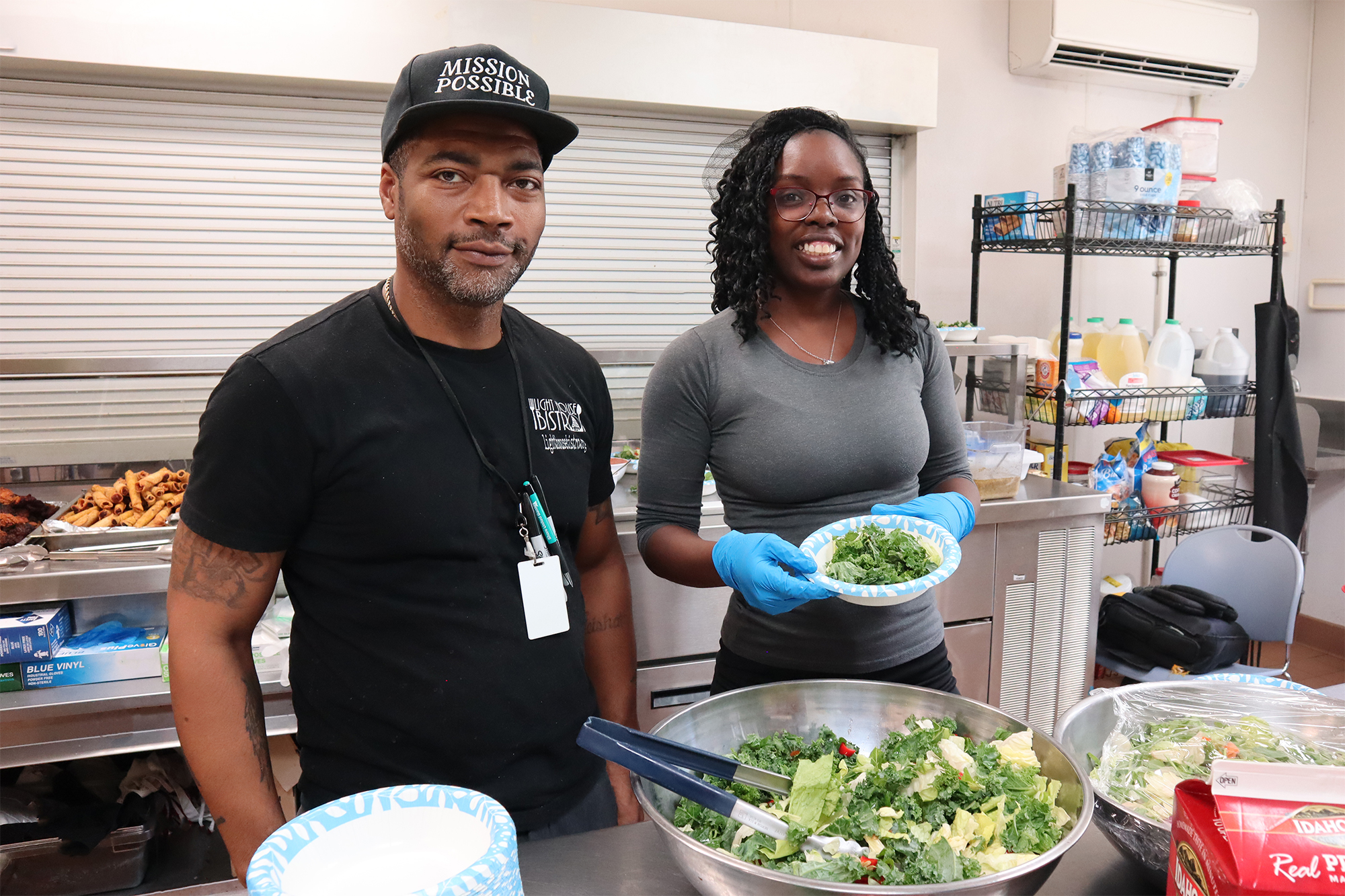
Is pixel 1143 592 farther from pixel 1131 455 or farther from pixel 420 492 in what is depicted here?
pixel 420 492

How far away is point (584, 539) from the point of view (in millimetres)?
1557

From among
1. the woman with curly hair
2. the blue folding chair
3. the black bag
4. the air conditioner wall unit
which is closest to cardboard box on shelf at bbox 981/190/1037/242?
the air conditioner wall unit

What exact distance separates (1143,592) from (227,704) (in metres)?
3.00

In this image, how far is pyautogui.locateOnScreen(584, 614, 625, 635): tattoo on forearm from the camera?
1.60 metres

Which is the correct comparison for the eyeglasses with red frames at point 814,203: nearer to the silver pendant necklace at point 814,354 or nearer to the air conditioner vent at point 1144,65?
the silver pendant necklace at point 814,354

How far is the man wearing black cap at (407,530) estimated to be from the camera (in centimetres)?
119

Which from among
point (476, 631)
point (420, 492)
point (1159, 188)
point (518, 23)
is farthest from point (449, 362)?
point (1159, 188)

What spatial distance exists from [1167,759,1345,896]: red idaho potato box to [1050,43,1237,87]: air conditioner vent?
150 inches

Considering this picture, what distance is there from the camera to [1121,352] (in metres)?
3.58

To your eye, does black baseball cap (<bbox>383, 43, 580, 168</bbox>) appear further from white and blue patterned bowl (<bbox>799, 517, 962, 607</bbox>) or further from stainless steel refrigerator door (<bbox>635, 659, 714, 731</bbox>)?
stainless steel refrigerator door (<bbox>635, 659, 714, 731</bbox>)

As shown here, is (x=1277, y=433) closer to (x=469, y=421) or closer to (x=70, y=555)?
(x=469, y=421)

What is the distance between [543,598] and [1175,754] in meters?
0.86

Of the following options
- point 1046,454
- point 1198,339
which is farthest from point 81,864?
point 1198,339

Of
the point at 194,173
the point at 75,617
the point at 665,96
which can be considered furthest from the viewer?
the point at 665,96
